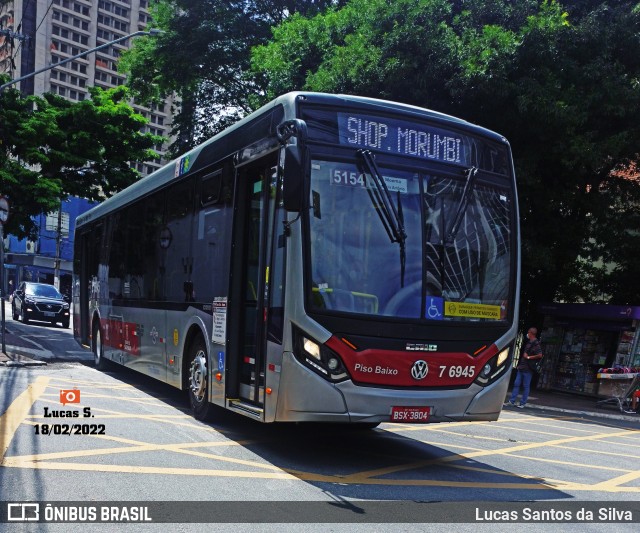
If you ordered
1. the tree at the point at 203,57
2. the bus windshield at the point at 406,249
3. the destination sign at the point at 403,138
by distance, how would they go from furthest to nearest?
the tree at the point at 203,57 → the destination sign at the point at 403,138 → the bus windshield at the point at 406,249

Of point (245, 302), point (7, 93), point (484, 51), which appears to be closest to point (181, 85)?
point (7, 93)

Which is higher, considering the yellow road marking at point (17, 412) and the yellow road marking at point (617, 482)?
the yellow road marking at point (17, 412)

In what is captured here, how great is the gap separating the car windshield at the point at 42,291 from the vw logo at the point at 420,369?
87.5 feet

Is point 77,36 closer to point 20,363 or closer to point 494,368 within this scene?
point 20,363

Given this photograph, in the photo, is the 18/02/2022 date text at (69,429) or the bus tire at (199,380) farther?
the bus tire at (199,380)

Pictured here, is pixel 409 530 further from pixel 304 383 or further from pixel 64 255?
pixel 64 255

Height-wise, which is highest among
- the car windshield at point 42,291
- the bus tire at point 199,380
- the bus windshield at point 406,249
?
the bus windshield at point 406,249

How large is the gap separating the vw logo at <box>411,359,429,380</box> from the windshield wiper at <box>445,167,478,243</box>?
1.21 meters

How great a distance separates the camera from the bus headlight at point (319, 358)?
7.00 metres

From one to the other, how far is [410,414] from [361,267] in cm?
144

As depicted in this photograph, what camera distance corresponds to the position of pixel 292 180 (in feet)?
22.6

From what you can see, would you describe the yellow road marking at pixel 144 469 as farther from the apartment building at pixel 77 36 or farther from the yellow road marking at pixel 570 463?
the apartment building at pixel 77 36

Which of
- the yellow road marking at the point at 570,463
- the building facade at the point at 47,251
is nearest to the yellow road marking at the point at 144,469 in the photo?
the yellow road marking at the point at 570,463

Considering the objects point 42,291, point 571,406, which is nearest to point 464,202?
point 571,406
